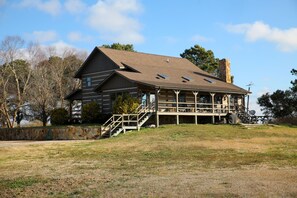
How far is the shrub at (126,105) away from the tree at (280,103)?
22.6 metres

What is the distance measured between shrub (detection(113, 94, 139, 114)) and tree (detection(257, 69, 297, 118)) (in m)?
22.6

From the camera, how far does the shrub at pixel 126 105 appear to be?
32.5 metres

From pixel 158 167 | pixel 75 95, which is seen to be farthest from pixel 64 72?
pixel 158 167

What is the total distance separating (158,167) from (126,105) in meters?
17.5

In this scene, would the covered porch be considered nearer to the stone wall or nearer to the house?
the house

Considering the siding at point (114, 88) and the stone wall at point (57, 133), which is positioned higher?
the siding at point (114, 88)

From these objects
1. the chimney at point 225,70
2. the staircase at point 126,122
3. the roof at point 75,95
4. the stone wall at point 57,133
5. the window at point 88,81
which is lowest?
the stone wall at point 57,133

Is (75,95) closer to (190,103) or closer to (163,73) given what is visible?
(163,73)

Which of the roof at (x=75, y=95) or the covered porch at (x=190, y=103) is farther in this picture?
the roof at (x=75, y=95)

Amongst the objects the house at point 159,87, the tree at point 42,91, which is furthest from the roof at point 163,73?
the tree at point 42,91

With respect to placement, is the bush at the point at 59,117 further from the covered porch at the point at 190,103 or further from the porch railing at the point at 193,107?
the porch railing at the point at 193,107


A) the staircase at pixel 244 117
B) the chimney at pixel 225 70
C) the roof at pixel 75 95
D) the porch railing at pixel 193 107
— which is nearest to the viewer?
the porch railing at pixel 193 107

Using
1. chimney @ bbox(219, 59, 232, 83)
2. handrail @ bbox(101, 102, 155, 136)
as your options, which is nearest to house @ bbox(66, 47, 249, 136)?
chimney @ bbox(219, 59, 232, 83)

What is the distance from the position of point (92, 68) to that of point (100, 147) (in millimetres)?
19172
